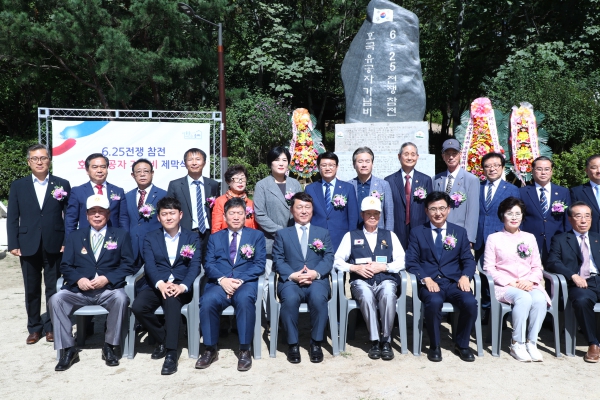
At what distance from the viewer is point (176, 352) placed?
3729 mm

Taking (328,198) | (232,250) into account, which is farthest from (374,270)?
(232,250)

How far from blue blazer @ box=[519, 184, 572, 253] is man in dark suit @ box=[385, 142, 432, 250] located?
33.8 inches

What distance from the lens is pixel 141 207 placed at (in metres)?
4.52

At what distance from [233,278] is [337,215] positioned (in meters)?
1.08

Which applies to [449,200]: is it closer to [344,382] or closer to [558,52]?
[344,382]

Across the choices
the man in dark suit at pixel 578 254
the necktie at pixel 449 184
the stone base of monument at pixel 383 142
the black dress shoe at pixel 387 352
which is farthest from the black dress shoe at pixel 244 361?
the stone base of monument at pixel 383 142

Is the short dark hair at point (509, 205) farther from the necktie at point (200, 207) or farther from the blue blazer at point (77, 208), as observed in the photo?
the blue blazer at point (77, 208)

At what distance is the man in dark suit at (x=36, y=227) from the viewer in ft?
13.8

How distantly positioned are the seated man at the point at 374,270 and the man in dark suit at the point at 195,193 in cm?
129

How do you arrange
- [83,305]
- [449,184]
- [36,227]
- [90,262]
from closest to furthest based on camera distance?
[83,305] → [90,262] → [36,227] → [449,184]

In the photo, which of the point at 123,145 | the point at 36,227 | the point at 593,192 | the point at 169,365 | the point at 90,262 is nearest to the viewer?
the point at 169,365

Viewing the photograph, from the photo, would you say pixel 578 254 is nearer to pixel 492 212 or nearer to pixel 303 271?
pixel 492 212

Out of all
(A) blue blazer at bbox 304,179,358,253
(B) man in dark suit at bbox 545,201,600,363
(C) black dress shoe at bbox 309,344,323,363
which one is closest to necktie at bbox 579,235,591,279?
(B) man in dark suit at bbox 545,201,600,363

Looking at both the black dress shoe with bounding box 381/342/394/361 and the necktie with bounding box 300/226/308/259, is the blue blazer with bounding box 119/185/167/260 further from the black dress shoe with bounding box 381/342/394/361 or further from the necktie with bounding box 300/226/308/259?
the black dress shoe with bounding box 381/342/394/361
